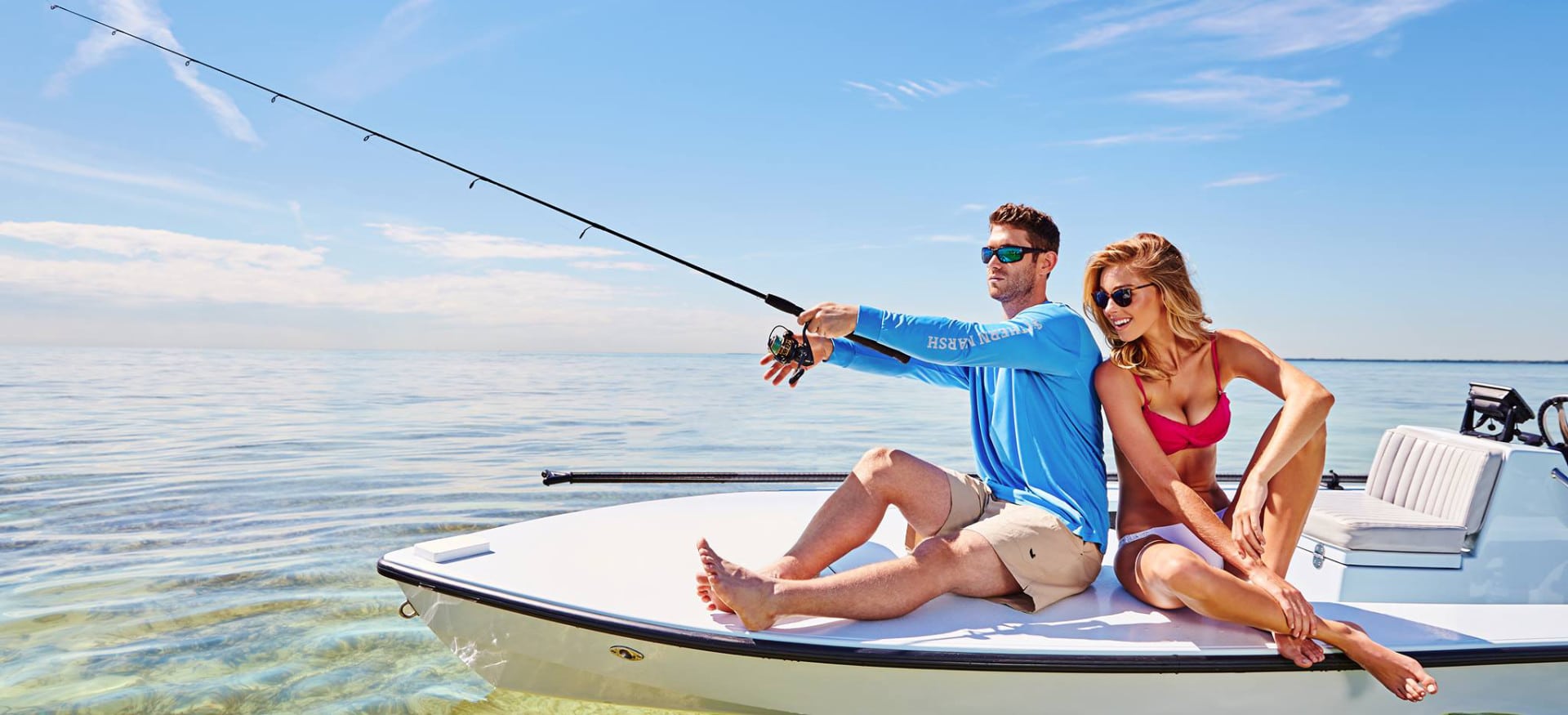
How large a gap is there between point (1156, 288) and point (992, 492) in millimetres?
883

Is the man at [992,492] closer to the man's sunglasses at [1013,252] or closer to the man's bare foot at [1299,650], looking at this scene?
the man's sunglasses at [1013,252]

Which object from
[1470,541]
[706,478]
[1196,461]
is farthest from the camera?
[706,478]

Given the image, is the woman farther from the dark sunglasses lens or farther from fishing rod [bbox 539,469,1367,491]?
fishing rod [bbox 539,469,1367,491]

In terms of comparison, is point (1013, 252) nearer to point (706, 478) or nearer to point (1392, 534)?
point (1392, 534)

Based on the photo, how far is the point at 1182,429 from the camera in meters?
2.96

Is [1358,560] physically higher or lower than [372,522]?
higher

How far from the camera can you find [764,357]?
3510 mm

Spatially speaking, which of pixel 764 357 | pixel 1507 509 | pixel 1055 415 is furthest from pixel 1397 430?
pixel 764 357

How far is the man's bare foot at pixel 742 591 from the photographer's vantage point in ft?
8.58

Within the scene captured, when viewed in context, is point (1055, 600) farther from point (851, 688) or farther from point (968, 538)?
point (851, 688)

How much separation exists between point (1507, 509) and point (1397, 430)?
0.55 m

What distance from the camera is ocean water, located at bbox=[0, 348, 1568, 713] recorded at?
419cm

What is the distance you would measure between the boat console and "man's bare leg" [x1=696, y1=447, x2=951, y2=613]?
4.72ft

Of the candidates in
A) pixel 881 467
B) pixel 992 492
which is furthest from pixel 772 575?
pixel 992 492
